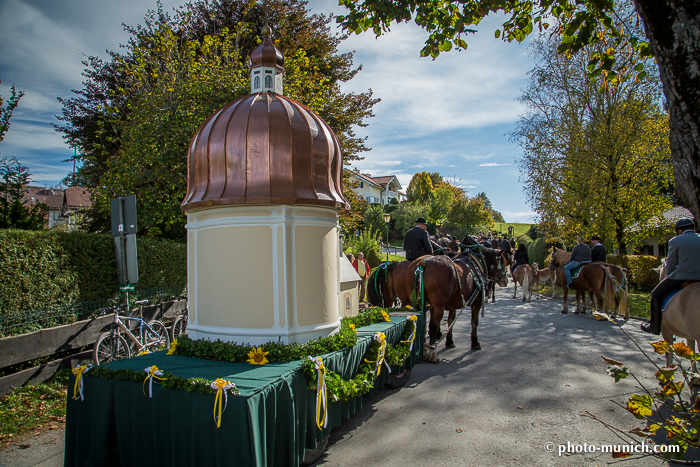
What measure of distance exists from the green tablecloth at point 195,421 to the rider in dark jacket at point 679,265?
17.1 feet

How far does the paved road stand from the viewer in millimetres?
4191

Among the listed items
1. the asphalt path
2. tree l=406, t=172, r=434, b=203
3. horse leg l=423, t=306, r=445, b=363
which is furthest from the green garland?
tree l=406, t=172, r=434, b=203

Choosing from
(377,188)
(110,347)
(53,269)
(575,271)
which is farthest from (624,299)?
(377,188)

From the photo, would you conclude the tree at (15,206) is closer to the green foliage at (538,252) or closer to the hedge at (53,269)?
the hedge at (53,269)

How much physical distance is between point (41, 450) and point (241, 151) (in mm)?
4013

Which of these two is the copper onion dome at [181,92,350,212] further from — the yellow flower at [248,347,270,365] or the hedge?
the hedge

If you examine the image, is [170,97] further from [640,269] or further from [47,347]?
[640,269]

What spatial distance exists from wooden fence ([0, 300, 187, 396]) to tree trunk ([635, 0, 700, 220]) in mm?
7399

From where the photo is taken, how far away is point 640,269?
17.7 meters

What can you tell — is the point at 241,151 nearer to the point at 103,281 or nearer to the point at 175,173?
the point at 103,281

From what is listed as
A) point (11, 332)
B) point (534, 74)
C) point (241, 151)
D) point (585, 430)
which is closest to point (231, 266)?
point (241, 151)

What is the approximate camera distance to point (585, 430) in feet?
15.3

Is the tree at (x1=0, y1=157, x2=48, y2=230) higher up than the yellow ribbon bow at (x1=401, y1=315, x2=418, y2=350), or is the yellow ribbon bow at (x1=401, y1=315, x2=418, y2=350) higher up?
the tree at (x1=0, y1=157, x2=48, y2=230)

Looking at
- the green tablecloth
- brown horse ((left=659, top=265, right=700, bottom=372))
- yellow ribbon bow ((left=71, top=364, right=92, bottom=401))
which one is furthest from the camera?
brown horse ((left=659, top=265, right=700, bottom=372))
